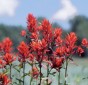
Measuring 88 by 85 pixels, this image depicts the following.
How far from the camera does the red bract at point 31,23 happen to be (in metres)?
4.63

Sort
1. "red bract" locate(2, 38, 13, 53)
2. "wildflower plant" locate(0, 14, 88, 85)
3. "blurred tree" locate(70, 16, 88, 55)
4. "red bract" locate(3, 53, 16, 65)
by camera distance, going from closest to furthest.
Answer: "wildflower plant" locate(0, 14, 88, 85) → "red bract" locate(3, 53, 16, 65) → "red bract" locate(2, 38, 13, 53) → "blurred tree" locate(70, 16, 88, 55)

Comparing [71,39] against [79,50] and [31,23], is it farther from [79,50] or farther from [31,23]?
[31,23]

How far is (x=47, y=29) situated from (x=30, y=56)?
45 centimetres

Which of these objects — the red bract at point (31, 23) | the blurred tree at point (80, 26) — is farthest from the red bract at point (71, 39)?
the blurred tree at point (80, 26)

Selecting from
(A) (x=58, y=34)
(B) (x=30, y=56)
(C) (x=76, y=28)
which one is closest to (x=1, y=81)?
(B) (x=30, y=56)

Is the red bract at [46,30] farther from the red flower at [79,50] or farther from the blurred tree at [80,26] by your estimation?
the blurred tree at [80,26]

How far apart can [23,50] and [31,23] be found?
1.07ft

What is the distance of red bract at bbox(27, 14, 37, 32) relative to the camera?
15.2ft

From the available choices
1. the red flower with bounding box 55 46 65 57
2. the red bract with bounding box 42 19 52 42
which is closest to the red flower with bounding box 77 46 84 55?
the red flower with bounding box 55 46 65 57

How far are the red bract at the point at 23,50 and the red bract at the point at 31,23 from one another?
0.21 m

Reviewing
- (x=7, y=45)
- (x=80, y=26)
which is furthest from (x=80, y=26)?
(x=7, y=45)

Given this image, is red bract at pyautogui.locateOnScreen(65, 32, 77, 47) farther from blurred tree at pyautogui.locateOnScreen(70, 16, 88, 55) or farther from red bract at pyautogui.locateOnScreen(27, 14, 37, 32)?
blurred tree at pyautogui.locateOnScreen(70, 16, 88, 55)

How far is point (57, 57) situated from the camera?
15.3ft

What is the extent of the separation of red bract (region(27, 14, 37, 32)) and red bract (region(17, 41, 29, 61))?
0.21m
